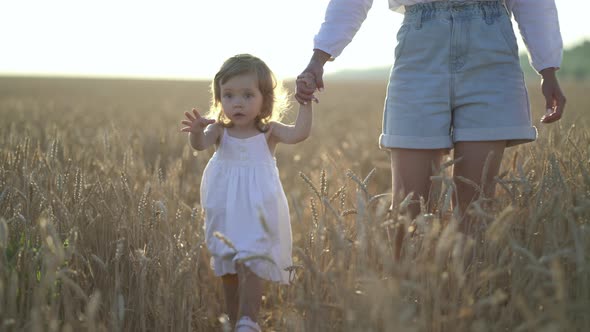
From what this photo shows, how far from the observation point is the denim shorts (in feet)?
6.85

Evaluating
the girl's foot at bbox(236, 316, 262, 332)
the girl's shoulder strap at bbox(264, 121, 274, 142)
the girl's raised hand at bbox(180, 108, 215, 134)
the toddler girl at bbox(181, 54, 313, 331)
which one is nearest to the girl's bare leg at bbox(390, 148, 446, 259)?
the toddler girl at bbox(181, 54, 313, 331)

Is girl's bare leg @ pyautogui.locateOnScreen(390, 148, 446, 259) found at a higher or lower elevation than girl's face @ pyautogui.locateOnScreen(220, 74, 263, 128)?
lower

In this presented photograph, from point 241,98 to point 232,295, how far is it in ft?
2.46

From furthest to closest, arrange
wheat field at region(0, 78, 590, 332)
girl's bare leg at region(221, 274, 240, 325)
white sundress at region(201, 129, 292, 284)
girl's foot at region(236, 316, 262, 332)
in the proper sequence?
girl's bare leg at region(221, 274, 240, 325)
white sundress at region(201, 129, 292, 284)
girl's foot at region(236, 316, 262, 332)
wheat field at region(0, 78, 590, 332)

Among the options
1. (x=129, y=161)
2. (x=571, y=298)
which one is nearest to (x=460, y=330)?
(x=571, y=298)

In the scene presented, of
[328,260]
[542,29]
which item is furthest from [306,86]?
[542,29]

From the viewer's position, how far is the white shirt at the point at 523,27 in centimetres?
220

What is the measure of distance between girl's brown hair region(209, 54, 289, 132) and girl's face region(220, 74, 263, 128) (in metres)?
0.02

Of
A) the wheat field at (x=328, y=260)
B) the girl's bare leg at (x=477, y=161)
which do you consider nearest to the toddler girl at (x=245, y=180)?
the wheat field at (x=328, y=260)

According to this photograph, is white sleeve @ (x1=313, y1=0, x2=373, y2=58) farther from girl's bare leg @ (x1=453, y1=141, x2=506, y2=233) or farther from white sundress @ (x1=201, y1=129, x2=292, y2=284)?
girl's bare leg @ (x1=453, y1=141, x2=506, y2=233)

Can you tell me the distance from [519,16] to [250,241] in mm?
1297

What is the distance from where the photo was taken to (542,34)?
2207 millimetres

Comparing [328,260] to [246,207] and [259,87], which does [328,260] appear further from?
[259,87]

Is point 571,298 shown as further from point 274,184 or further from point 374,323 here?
point 274,184
